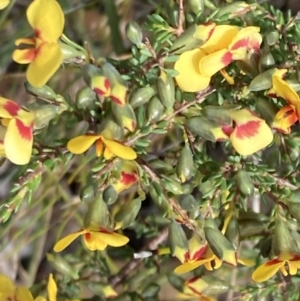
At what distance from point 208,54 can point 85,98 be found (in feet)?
0.52

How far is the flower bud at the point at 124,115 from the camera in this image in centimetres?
66

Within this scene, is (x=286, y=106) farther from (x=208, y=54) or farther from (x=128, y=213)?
(x=128, y=213)

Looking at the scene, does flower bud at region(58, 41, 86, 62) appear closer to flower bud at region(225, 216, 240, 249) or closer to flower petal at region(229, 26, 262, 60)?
flower petal at region(229, 26, 262, 60)

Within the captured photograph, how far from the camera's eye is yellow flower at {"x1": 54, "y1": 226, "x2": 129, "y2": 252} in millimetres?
698

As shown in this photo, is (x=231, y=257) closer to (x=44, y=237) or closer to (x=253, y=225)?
(x=253, y=225)

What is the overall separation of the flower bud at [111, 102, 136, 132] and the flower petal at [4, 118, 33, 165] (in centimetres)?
10

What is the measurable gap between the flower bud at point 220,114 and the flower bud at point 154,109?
0.06 metres

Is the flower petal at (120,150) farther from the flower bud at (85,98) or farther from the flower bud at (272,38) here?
the flower bud at (272,38)

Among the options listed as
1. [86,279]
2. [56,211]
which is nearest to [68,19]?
[56,211]

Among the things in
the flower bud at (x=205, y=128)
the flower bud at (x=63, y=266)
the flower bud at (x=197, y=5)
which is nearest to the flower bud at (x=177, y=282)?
the flower bud at (x=63, y=266)

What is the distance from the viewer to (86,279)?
1062 mm

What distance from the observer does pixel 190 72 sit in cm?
68

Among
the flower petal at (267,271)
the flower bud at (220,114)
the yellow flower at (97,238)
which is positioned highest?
the flower bud at (220,114)

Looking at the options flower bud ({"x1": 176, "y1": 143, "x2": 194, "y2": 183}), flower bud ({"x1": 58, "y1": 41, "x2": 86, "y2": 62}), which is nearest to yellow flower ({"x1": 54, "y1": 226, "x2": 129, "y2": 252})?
flower bud ({"x1": 176, "y1": 143, "x2": 194, "y2": 183})
